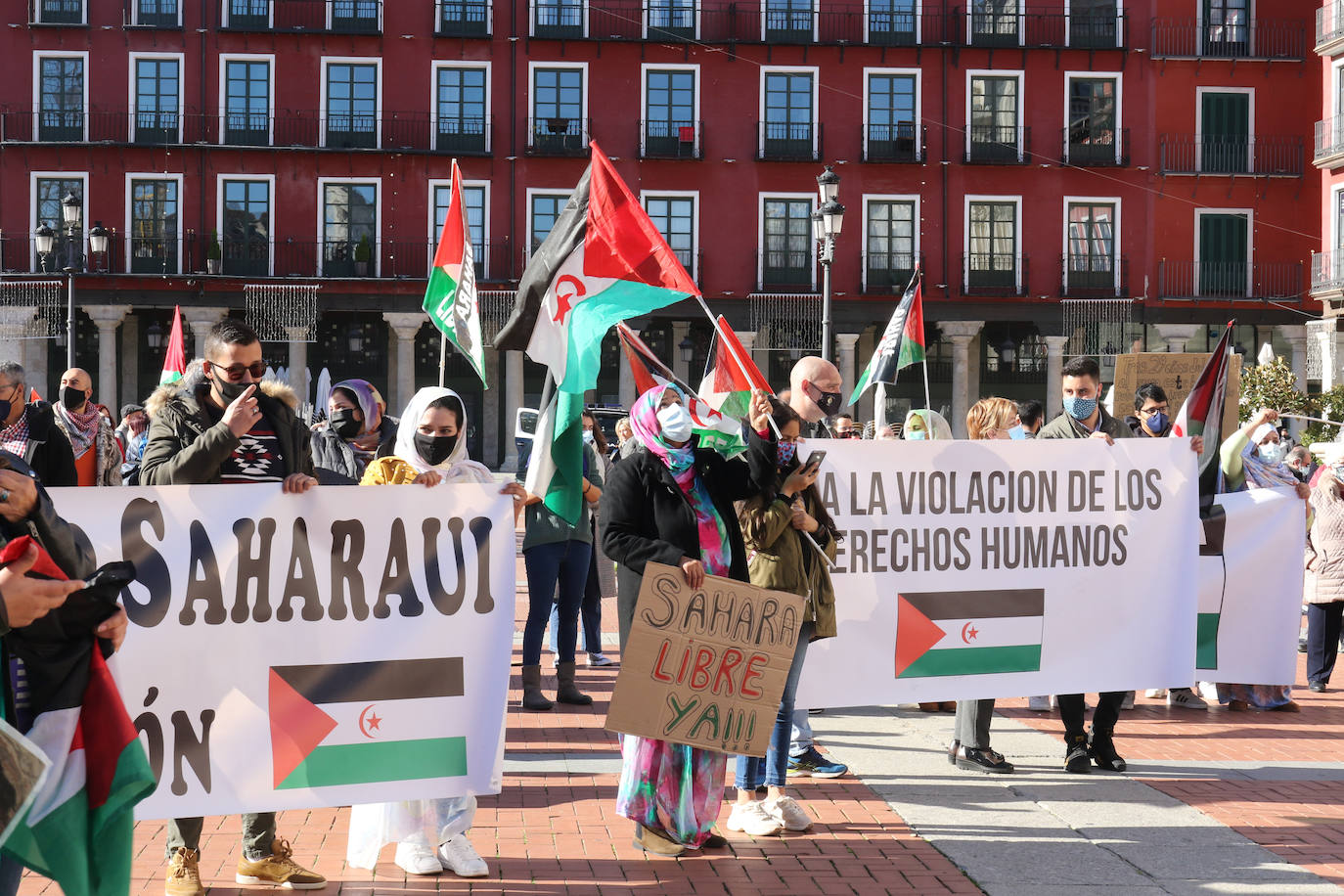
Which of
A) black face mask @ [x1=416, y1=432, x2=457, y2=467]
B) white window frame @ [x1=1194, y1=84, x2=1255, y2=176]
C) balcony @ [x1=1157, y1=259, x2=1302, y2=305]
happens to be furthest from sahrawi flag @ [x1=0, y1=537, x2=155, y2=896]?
white window frame @ [x1=1194, y1=84, x2=1255, y2=176]

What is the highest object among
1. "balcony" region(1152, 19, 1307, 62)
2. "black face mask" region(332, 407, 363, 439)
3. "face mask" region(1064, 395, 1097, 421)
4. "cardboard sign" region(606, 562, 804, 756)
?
"balcony" region(1152, 19, 1307, 62)

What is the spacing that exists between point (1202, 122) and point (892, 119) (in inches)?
332

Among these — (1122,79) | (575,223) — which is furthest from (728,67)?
(575,223)

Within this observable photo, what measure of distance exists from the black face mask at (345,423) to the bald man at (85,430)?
2246mm

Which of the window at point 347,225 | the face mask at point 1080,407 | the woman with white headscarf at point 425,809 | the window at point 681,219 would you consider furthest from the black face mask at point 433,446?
the window at point 347,225

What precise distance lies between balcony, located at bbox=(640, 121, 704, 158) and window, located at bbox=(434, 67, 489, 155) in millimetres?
4119

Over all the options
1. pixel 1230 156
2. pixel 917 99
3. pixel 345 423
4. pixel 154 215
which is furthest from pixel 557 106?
pixel 345 423

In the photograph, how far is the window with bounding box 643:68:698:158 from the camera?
3719cm

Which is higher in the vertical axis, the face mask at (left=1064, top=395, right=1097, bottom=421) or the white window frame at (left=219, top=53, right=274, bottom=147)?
the white window frame at (left=219, top=53, right=274, bottom=147)

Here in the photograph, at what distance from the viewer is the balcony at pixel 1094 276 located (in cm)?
3791

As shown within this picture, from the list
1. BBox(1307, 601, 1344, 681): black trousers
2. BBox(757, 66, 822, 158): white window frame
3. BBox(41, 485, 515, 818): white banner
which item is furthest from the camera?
BBox(757, 66, 822, 158): white window frame

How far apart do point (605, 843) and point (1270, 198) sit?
37804 mm

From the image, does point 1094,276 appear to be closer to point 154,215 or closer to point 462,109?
point 462,109

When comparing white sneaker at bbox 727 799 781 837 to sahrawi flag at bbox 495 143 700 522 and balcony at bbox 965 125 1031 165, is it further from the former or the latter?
balcony at bbox 965 125 1031 165
